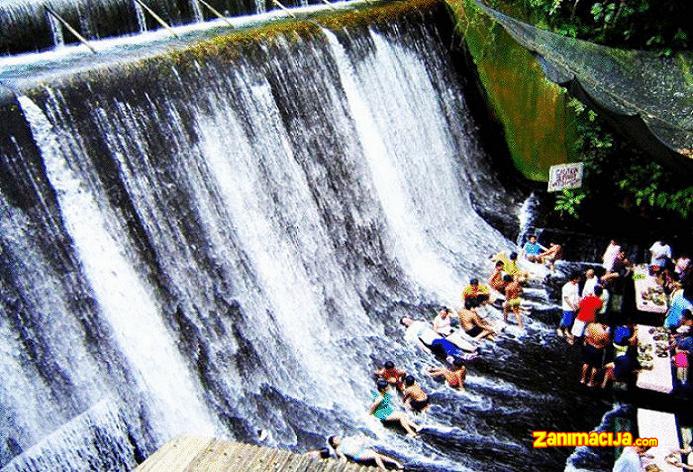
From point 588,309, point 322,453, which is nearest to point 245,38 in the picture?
point 322,453

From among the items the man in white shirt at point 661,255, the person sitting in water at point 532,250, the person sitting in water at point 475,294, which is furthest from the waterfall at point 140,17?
the man in white shirt at point 661,255

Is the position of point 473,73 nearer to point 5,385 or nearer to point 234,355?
point 234,355

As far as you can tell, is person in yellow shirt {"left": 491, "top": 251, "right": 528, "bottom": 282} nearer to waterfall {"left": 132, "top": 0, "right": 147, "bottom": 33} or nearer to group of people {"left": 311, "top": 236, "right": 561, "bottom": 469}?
group of people {"left": 311, "top": 236, "right": 561, "bottom": 469}

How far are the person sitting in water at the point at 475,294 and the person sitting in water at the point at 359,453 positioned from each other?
3.00m

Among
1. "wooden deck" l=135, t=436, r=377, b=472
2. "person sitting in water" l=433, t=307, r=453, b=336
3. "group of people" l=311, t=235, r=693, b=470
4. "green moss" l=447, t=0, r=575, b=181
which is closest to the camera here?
"wooden deck" l=135, t=436, r=377, b=472

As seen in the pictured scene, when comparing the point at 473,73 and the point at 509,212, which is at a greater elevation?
the point at 473,73

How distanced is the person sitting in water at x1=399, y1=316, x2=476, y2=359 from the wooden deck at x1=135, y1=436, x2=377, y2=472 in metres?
4.64

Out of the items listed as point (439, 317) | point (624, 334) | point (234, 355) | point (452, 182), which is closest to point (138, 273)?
point (234, 355)

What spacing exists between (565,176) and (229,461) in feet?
29.8

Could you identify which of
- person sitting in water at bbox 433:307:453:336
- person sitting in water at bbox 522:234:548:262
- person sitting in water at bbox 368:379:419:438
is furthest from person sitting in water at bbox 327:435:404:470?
person sitting in water at bbox 522:234:548:262

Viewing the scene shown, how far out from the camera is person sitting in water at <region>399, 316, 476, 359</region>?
7809 mm

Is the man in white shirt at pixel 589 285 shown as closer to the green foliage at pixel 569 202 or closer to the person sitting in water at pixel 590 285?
the person sitting in water at pixel 590 285

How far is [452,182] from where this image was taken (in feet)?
36.6

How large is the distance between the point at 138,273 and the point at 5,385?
1.61m
